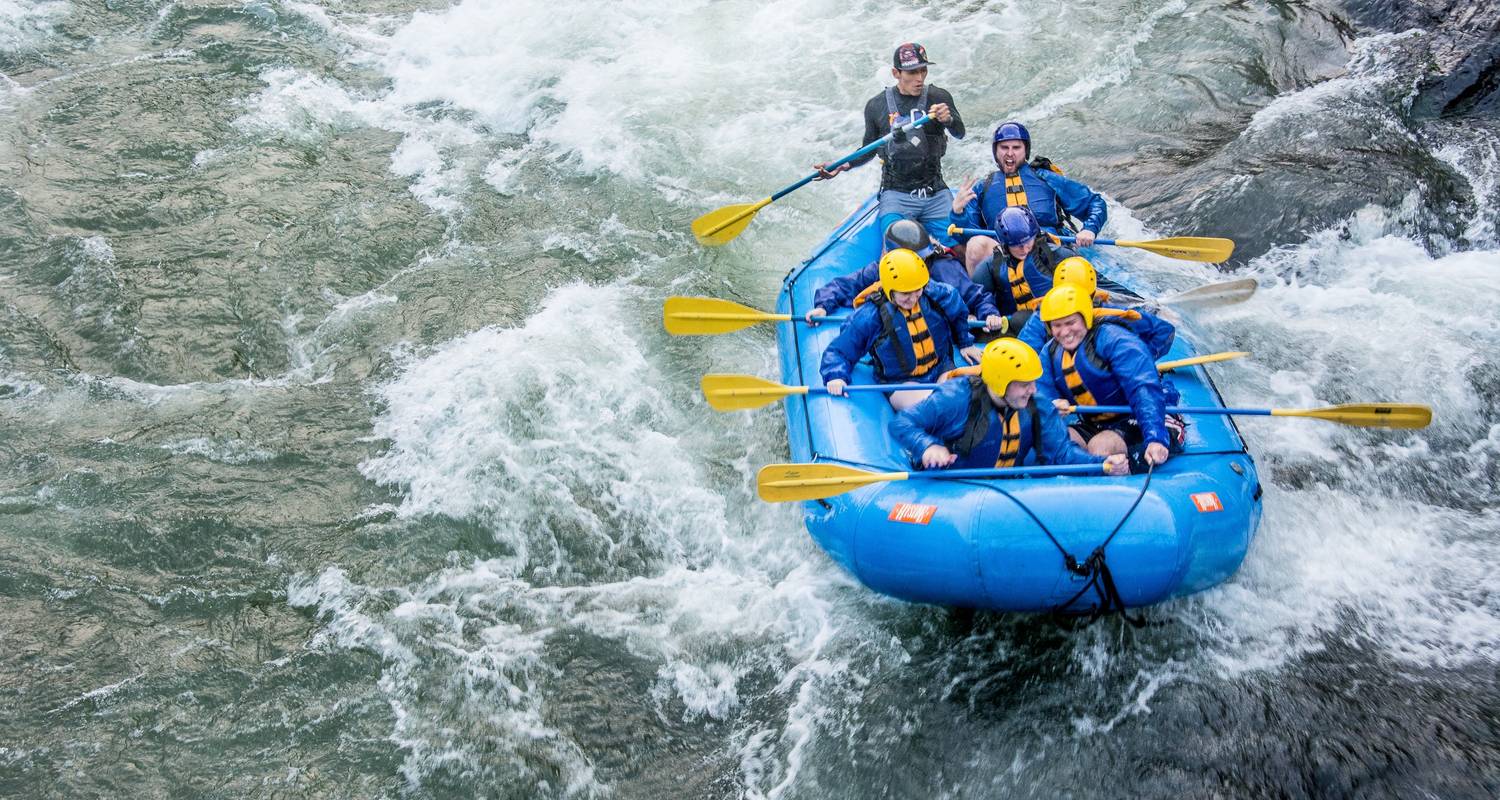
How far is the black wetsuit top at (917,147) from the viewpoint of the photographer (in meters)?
6.96

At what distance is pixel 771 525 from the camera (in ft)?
19.1

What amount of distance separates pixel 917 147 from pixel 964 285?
1.31 metres

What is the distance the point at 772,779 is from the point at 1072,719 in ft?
4.30

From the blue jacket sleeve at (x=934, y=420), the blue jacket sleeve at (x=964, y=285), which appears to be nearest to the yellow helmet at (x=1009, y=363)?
the blue jacket sleeve at (x=934, y=420)

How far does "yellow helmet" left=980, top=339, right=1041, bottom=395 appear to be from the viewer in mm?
4730

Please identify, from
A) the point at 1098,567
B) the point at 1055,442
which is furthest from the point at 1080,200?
the point at 1098,567

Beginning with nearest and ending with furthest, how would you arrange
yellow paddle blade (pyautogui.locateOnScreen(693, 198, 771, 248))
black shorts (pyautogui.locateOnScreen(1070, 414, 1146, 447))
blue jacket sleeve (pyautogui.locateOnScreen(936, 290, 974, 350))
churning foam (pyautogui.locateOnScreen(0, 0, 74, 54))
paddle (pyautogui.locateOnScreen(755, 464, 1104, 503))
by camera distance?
paddle (pyautogui.locateOnScreen(755, 464, 1104, 503)) → black shorts (pyautogui.locateOnScreen(1070, 414, 1146, 447)) → blue jacket sleeve (pyautogui.locateOnScreen(936, 290, 974, 350)) → yellow paddle blade (pyautogui.locateOnScreen(693, 198, 771, 248)) → churning foam (pyautogui.locateOnScreen(0, 0, 74, 54))

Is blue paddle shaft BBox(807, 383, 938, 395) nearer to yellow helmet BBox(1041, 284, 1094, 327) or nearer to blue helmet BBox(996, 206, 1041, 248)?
yellow helmet BBox(1041, 284, 1094, 327)

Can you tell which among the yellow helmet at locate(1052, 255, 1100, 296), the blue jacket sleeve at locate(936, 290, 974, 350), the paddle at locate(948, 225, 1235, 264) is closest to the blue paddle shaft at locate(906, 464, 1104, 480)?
the yellow helmet at locate(1052, 255, 1100, 296)

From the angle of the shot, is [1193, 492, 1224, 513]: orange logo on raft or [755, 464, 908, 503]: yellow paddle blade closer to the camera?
[1193, 492, 1224, 513]: orange logo on raft

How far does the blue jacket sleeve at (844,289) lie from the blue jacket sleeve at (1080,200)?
1364mm

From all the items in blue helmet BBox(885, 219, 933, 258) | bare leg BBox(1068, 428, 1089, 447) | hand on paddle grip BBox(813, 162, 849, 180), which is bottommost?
bare leg BBox(1068, 428, 1089, 447)

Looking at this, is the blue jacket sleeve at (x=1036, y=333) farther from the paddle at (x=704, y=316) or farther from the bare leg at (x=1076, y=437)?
the paddle at (x=704, y=316)

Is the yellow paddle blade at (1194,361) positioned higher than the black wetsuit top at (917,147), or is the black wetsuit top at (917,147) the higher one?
the black wetsuit top at (917,147)
